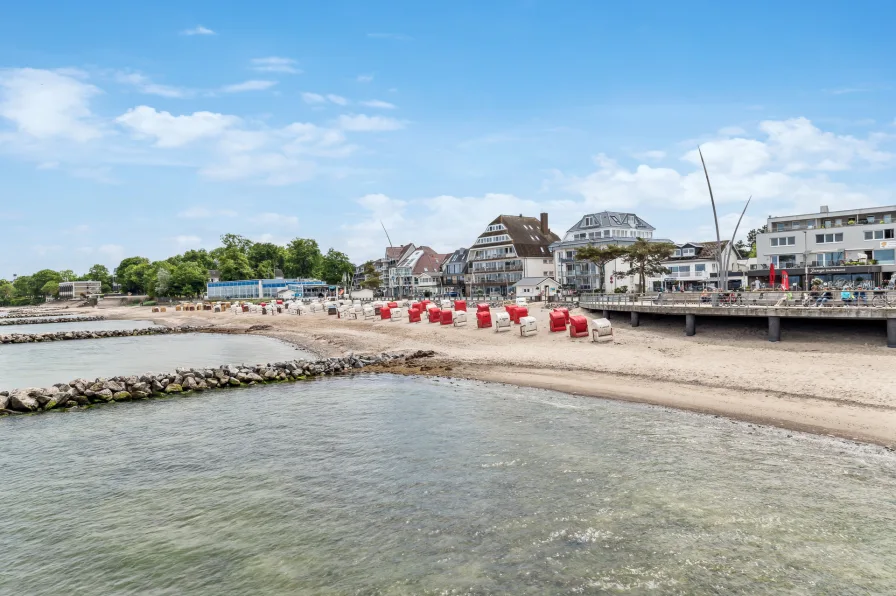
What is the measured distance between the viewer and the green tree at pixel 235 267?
142 metres

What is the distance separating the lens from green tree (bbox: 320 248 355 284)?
152 m

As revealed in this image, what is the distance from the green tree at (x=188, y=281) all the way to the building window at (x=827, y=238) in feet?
406

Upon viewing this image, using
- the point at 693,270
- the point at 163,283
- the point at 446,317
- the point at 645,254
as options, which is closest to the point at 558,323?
the point at 446,317

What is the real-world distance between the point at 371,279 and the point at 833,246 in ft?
304

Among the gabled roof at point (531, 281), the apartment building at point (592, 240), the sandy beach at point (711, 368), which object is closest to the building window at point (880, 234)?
the apartment building at point (592, 240)

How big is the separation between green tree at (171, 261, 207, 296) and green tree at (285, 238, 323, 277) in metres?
27.8

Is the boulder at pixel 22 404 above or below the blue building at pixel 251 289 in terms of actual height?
below

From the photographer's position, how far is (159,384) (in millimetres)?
24109

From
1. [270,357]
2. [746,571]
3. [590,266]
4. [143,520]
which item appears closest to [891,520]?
[746,571]

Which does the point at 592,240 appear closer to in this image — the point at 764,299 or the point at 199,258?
the point at 764,299

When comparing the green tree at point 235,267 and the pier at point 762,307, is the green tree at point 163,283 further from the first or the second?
the pier at point 762,307

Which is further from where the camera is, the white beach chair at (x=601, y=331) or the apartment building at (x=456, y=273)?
the apartment building at (x=456, y=273)

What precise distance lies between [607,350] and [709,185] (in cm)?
2131

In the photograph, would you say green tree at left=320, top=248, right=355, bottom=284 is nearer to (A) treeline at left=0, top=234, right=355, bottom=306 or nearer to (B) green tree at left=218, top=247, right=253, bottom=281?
(A) treeline at left=0, top=234, right=355, bottom=306
